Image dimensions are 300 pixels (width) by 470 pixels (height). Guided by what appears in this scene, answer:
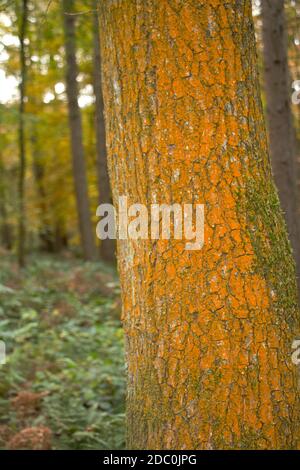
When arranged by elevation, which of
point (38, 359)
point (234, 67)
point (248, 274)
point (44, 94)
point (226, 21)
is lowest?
point (38, 359)

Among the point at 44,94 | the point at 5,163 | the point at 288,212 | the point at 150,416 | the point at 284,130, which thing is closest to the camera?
the point at 150,416

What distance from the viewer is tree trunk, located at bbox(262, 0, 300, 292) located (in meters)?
6.71

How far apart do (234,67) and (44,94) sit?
18651 millimetres

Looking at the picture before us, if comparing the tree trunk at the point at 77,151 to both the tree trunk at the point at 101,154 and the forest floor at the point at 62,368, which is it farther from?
the forest floor at the point at 62,368

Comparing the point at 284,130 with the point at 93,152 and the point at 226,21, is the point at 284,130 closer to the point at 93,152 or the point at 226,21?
the point at 226,21

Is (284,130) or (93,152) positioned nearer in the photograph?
(284,130)

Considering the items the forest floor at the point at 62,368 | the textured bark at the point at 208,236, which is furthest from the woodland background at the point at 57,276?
the textured bark at the point at 208,236

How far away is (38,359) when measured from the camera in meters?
6.97

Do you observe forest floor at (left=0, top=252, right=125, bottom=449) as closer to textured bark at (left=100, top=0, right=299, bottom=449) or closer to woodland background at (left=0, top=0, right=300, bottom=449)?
woodland background at (left=0, top=0, right=300, bottom=449)

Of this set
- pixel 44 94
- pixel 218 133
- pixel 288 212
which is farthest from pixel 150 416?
pixel 44 94

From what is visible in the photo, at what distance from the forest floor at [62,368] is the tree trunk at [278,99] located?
3.18 metres

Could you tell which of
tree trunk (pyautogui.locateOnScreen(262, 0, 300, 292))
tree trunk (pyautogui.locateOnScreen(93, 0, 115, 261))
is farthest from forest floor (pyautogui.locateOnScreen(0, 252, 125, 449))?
tree trunk (pyautogui.locateOnScreen(93, 0, 115, 261))

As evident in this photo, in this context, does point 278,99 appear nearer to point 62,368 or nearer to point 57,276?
point 62,368

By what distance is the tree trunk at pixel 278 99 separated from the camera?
671 cm
